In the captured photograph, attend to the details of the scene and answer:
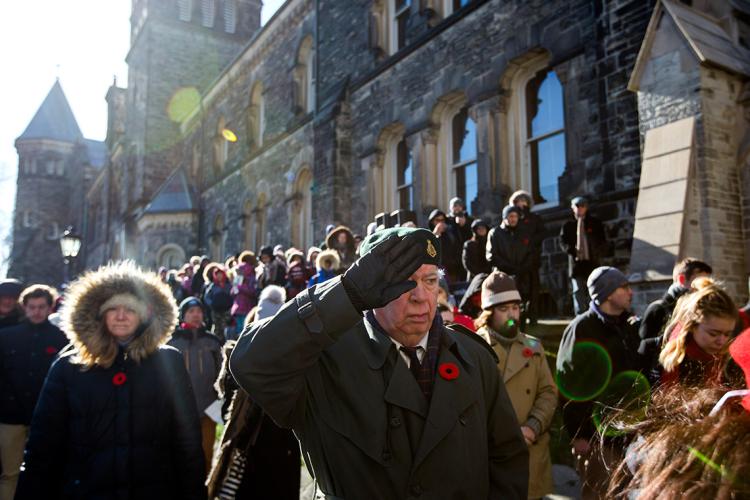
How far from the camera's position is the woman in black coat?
2.55 m

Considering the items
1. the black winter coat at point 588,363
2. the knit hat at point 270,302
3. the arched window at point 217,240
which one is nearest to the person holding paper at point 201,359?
the knit hat at point 270,302

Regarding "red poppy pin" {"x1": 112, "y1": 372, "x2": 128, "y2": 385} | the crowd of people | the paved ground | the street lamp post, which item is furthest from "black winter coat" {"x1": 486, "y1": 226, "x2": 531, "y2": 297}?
the street lamp post

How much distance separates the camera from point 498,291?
361 centimetres

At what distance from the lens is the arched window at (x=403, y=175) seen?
1255 cm

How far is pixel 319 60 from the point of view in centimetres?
1533

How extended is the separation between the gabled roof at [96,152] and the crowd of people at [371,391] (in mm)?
54437

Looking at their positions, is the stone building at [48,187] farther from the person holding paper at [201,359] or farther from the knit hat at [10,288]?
the person holding paper at [201,359]

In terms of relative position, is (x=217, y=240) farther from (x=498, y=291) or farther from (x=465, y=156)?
(x=498, y=291)

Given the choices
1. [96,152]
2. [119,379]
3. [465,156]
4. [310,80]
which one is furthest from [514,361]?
[96,152]

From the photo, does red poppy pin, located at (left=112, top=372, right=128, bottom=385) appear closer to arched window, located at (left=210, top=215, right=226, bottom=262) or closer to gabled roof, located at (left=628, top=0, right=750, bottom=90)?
gabled roof, located at (left=628, top=0, right=750, bottom=90)

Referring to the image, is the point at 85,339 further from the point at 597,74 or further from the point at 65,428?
the point at 597,74

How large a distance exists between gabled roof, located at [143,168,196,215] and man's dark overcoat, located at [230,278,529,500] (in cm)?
2508

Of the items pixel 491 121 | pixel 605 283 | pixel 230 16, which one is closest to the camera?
pixel 605 283

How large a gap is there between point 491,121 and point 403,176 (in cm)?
323
